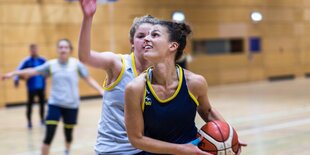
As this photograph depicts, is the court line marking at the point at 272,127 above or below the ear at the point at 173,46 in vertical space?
below

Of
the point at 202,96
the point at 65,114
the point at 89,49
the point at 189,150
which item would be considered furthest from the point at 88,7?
the point at 65,114

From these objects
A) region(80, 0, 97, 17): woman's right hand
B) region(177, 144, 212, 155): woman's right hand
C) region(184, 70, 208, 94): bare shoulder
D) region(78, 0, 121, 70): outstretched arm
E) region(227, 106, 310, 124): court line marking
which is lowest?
region(227, 106, 310, 124): court line marking

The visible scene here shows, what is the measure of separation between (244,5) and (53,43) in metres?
9.54

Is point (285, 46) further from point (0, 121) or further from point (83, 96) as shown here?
point (0, 121)

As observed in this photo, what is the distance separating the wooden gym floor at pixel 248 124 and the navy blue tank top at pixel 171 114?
395 cm

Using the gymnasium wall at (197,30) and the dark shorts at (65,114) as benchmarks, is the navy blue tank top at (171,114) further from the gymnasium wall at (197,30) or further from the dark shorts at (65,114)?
the gymnasium wall at (197,30)

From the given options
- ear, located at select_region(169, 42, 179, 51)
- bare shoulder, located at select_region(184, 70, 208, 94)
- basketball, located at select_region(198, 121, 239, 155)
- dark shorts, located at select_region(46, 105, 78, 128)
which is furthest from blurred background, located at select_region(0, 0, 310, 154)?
ear, located at select_region(169, 42, 179, 51)

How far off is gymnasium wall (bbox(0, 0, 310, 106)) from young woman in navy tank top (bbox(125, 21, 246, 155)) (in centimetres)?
1428

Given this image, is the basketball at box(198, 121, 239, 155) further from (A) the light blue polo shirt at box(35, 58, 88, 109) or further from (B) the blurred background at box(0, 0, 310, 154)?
(B) the blurred background at box(0, 0, 310, 154)

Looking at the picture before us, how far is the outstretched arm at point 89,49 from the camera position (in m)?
3.12

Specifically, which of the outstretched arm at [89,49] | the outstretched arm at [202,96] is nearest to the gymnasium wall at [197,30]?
the outstretched arm at [89,49]

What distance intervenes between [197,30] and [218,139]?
734 inches

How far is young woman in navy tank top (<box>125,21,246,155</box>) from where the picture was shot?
3.03 metres

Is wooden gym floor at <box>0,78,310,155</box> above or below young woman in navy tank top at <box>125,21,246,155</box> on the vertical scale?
below
